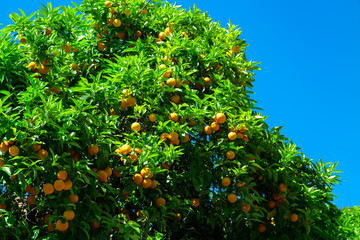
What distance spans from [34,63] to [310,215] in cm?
339

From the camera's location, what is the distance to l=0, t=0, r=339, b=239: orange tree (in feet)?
11.1

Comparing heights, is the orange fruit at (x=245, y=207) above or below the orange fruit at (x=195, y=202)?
above

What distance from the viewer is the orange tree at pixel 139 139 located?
338 centimetres

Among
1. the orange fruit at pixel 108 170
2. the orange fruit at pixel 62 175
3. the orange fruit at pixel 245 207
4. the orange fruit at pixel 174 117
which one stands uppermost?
the orange fruit at pixel 174 117

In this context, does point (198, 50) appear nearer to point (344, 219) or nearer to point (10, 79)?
point (10, 79)

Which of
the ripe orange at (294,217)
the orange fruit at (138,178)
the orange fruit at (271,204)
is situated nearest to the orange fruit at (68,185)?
the orange fruit at (138,178)

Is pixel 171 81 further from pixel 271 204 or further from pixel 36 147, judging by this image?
pixel 271 204

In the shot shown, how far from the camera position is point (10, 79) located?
4.04 meters

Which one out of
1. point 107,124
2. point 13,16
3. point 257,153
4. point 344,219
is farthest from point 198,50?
point 344,219

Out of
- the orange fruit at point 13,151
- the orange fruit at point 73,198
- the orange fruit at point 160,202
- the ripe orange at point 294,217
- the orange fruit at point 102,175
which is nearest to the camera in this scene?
the orange fruit at point 13,151

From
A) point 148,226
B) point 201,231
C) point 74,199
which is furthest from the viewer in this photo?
point 201,231

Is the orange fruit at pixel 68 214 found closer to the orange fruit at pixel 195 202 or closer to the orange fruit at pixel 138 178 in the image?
the orange fruit at pixel 138 178

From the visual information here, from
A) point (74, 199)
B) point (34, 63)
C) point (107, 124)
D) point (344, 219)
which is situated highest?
point (344, 219)

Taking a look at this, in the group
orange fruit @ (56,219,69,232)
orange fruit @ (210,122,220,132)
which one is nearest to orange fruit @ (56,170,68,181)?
orange fruit @ (56,219,69,232)
